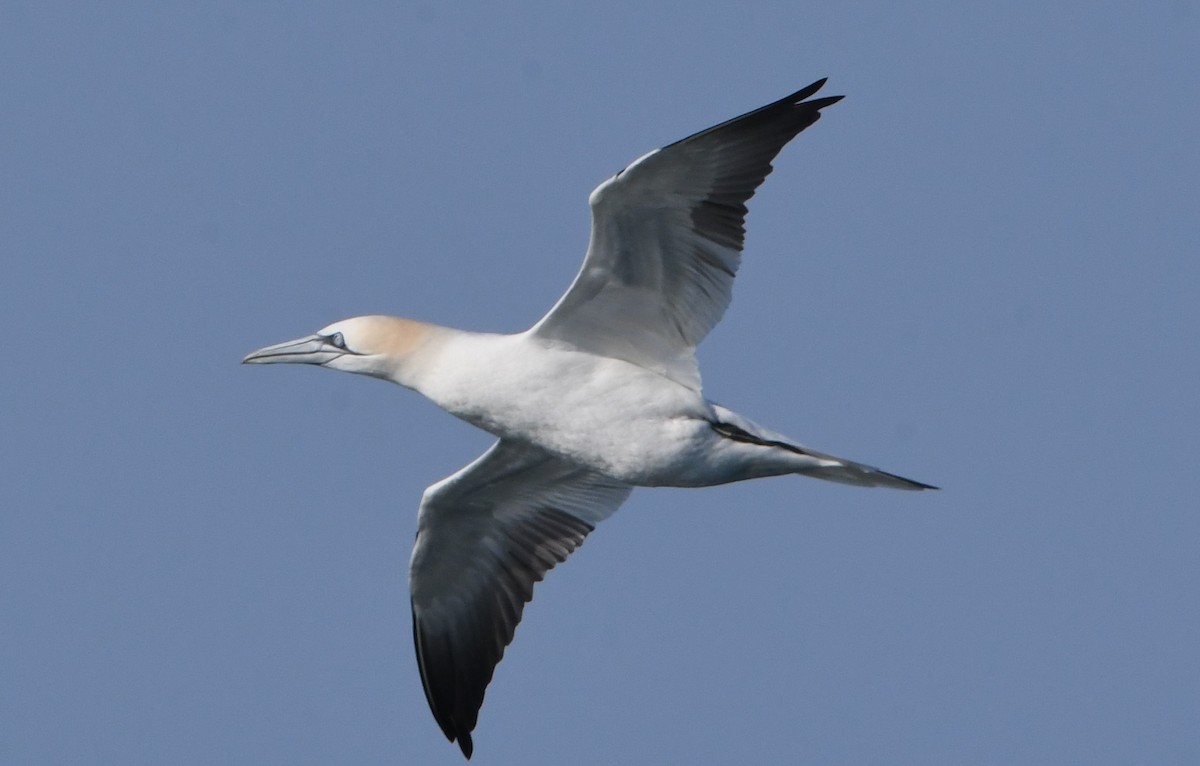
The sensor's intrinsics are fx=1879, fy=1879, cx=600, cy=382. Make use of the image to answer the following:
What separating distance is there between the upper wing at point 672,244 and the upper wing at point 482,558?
1.52 meters

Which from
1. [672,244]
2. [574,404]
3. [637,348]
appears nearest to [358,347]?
[574,404]

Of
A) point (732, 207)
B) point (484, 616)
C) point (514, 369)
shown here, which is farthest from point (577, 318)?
point (484, 616)

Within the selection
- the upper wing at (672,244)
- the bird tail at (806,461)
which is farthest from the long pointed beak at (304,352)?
the bird tail at (806,461)

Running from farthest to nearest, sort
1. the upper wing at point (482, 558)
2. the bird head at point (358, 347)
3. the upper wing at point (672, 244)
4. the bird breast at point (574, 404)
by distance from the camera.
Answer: the upper wing at point (482, 558)
the bird head at point (358, 347)
the bird breast at point (574, 404)
the upper wing at point (672, 244)

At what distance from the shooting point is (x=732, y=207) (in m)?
10.8

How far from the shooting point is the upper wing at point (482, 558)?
12.8 m

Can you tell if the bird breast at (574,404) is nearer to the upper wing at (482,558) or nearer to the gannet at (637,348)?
the gannet at (637,348)

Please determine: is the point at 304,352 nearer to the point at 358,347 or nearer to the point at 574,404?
the point at 358,347

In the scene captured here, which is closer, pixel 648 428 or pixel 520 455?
pixel 648 428

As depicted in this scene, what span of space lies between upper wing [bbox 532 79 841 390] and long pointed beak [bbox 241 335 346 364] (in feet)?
5.36

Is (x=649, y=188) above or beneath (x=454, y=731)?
above

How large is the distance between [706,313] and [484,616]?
10.2ft

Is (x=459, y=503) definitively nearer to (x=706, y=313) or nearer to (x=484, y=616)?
(x=484, y=616)

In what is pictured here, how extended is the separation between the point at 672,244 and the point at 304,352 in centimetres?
268
